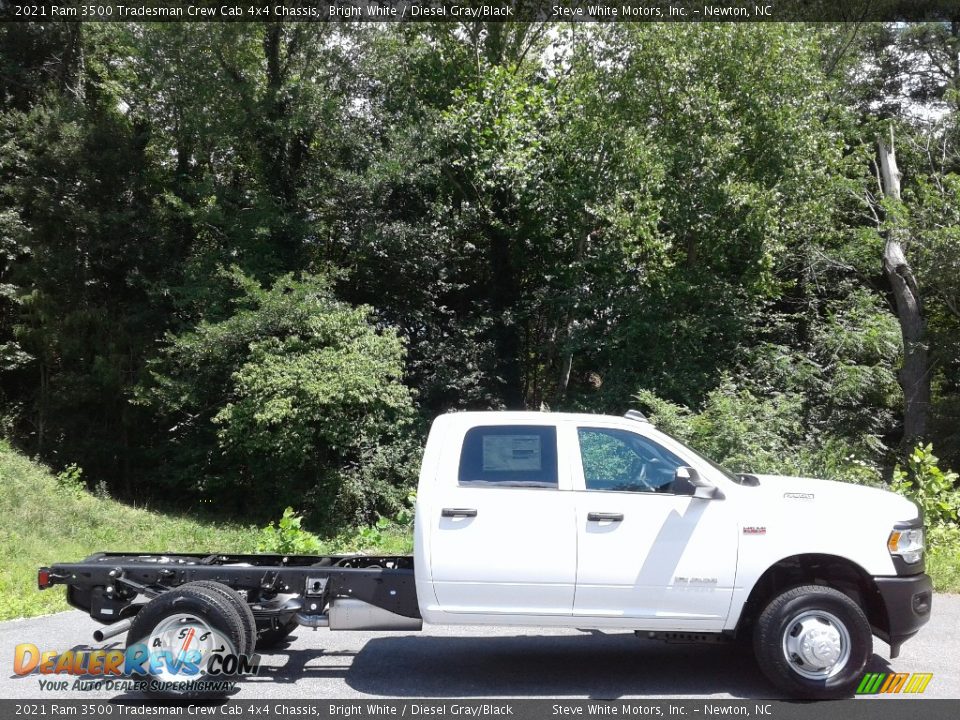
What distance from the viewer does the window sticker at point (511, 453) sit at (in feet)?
20.9

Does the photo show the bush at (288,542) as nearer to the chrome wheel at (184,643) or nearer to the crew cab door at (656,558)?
the chrome wheel at (184,643)

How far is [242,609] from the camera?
6156 millimetres

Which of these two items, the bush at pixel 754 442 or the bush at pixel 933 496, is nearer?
the bush at pixel 933 496

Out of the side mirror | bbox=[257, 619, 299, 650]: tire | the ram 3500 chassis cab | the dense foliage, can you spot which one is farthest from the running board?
the dense foliage

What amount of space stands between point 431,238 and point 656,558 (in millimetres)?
16382

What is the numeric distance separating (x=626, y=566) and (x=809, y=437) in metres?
11.8

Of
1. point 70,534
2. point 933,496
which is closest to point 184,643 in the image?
point 933,496

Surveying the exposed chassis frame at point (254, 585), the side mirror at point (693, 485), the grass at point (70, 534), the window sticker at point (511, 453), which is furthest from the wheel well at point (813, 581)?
the grass at point (70, 534)

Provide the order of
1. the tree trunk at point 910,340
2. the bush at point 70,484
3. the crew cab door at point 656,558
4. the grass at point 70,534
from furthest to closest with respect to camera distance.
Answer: the bush at point 70,484, the tree trunk at point 910,340, the grass at point 70,534, the crew cab door at point 656,558

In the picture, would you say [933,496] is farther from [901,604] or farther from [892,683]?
[901,604]

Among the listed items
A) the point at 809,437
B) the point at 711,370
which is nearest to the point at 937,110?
the point at 711,370

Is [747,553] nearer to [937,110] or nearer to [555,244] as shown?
[555,244]

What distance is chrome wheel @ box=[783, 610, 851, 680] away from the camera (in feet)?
19.7

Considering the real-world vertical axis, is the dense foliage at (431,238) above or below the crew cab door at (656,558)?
above
